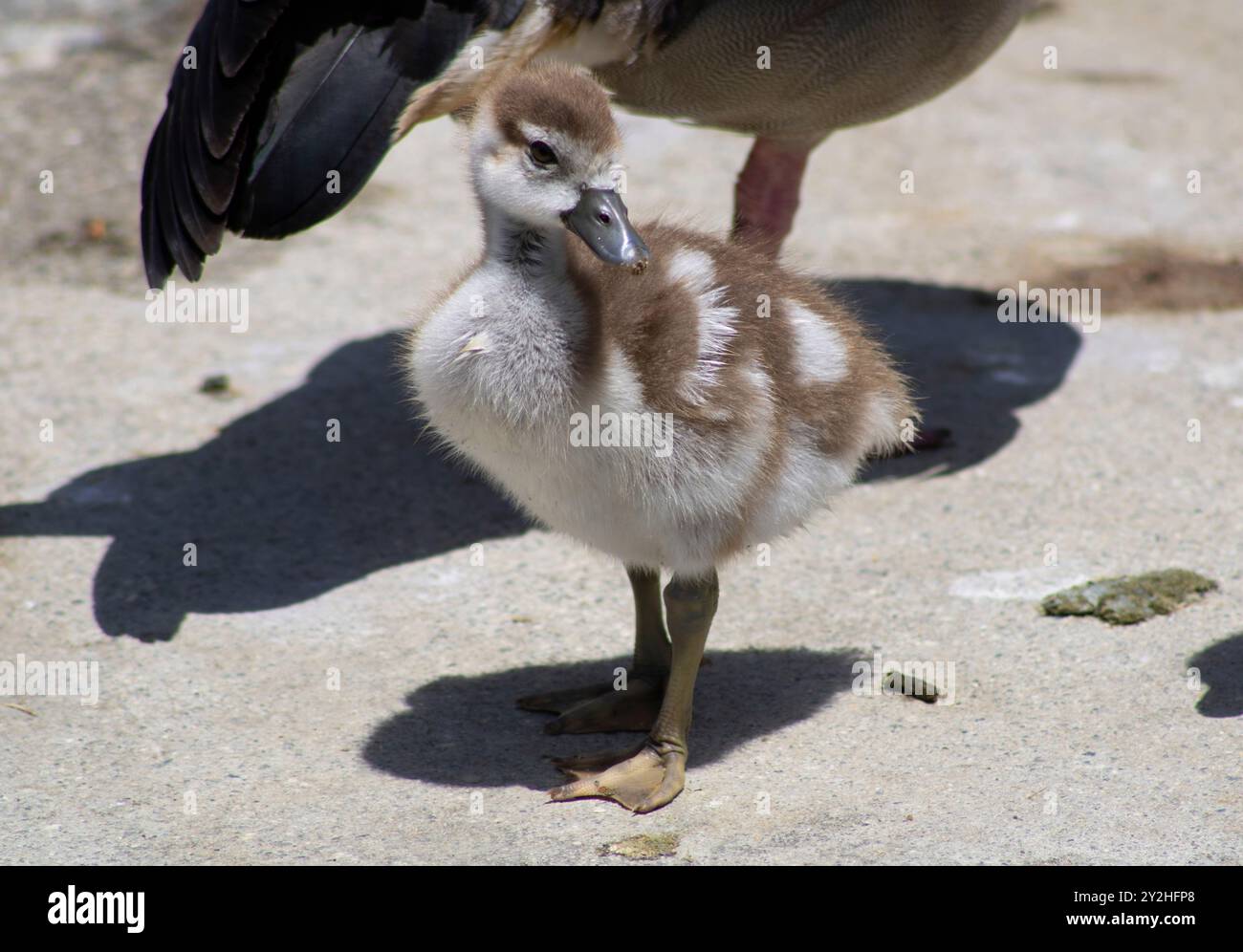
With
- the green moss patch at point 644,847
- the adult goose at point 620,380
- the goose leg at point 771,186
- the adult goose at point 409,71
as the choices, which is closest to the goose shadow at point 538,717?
the adult goose at point 620,380

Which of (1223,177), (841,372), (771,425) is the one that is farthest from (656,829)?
(1223,177)

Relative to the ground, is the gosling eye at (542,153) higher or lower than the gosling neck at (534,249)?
higher

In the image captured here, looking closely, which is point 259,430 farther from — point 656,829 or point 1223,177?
point 1223,177

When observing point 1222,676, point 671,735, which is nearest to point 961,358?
point 1222,676

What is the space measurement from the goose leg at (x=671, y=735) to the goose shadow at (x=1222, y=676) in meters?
1.14

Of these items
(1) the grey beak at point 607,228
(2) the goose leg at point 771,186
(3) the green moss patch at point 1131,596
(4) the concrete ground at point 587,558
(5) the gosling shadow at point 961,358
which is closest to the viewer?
(1) the grey beak at point 607,228

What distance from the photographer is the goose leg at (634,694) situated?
11.6ft

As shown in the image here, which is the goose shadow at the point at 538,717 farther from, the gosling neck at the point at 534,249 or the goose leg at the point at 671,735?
the gosling neck at the point at 534,249

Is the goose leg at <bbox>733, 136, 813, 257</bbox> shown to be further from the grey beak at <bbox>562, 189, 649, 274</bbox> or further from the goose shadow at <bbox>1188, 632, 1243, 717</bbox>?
the grey beak at <bbox>562, 189, 649, 274</bbox>

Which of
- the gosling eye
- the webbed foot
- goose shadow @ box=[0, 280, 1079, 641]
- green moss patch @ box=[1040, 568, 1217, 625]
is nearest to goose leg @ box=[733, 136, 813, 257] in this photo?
goose shadow @ box=[0, 280, 1079, 641]

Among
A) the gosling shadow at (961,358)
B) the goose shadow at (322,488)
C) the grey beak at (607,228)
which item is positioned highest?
the grey beak at (607,228)

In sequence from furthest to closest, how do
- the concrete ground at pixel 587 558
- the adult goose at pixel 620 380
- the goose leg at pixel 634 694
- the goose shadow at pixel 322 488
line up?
the goose shadow at pixel 322 488, the goose leg at pixel 634 694, the concrete ground at pixel 587 558, the adult goose at pixel 620 380

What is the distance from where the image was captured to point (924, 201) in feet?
23.0

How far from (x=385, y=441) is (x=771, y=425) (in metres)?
2.31
